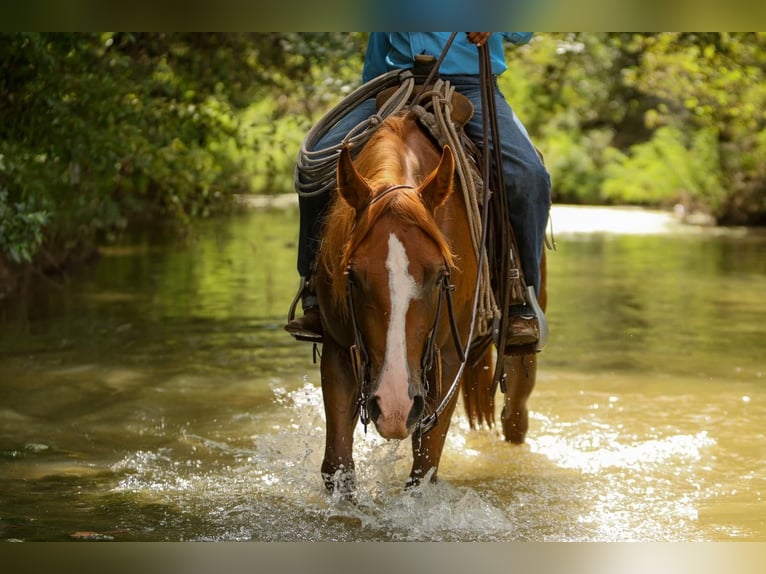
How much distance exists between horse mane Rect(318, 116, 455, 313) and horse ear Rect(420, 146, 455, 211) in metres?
0.04

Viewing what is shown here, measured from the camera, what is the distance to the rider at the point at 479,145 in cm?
498

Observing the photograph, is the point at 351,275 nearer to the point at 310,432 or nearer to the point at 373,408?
the point at 373,408

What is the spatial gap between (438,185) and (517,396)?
9.82 ft

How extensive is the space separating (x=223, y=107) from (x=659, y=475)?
23.3ft

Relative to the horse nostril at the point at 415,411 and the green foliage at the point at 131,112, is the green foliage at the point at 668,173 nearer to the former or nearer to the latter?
the green foliage at the point at 131,112

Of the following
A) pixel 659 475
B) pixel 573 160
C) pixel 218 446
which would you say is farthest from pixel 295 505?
pixel 573 160

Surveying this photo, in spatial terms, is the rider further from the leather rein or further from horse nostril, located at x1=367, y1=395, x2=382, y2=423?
horse nostril, located at x1=367, y1=395, x2=382, y2=423

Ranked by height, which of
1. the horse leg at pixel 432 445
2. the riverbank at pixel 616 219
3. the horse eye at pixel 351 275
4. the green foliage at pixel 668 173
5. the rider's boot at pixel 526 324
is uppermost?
the horse eye at pixel 351 275

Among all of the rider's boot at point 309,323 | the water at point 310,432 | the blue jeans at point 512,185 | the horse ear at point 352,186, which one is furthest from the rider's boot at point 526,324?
the horse ear at point 352,186

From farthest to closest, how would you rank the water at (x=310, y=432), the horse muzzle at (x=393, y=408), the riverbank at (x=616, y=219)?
the riverbank at (x=616, y=219) < the water at (x=310, y=432) < the horse muzzle at (x=393, y=408)

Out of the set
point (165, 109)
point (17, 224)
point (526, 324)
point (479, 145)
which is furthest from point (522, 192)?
point (165, 109)

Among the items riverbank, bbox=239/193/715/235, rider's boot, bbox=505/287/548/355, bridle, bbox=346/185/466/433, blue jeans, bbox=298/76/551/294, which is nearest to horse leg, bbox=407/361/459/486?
rider's boot, bbox=505/287/548/355

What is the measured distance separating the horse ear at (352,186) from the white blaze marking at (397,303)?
0.24 metres
